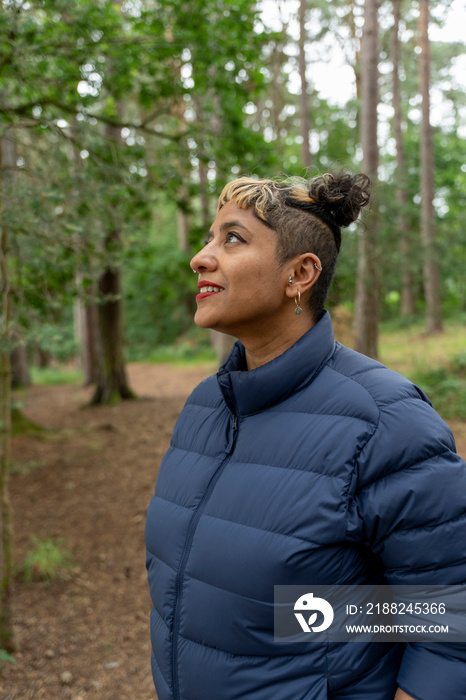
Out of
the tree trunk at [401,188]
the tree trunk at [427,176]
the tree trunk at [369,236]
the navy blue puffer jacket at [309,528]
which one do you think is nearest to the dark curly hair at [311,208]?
the navy blue puffer jacket at [309,528]

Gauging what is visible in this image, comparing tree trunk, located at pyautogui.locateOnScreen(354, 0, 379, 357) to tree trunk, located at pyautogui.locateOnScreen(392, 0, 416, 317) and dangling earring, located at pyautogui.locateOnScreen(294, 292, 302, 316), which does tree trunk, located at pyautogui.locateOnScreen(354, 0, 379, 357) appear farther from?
dangling earring, located at pyautogui.locateOnScreen(294, 292, 302, 316)

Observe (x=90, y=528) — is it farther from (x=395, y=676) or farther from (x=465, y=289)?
(x=465, y=289)

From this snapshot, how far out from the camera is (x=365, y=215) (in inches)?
73.7

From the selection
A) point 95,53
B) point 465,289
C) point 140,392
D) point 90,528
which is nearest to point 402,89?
point 465,289

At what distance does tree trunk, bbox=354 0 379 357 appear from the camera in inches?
363

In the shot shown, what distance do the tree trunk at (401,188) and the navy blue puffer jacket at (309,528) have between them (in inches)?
414

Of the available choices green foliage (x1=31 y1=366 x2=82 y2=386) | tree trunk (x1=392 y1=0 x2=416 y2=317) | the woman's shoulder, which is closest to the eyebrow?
the woman's shoulder

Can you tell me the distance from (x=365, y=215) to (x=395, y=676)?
137 cm

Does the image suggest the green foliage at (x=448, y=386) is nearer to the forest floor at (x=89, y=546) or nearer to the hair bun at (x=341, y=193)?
the forest floor at (x=89, y=546)

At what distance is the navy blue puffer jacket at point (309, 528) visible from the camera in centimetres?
122

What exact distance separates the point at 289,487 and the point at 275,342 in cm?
46

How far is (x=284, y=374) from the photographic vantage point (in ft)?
4.89

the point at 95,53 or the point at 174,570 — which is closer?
the point at 174,570

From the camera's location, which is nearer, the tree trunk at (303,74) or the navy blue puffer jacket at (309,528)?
the navy blue puffer jacket at (309,528)
